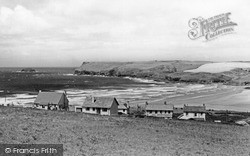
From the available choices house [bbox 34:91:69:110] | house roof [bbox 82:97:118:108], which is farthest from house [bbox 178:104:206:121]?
house [bbox 34:91:69:110]

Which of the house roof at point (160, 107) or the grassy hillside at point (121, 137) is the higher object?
the grassy hillside at point (121, 137)

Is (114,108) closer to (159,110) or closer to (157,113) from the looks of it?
(157,113)

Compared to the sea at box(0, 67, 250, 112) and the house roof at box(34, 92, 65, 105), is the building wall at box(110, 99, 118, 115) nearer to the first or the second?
the house roof at box(34, 92, 65, 105)

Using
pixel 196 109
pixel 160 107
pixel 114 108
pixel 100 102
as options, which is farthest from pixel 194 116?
pixel 100 102

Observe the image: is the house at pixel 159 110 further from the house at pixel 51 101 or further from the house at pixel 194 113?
the house at pixel 51 101

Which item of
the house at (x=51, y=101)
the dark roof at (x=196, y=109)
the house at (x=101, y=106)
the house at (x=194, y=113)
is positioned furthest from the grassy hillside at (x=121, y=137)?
the house at (x=51, y=101)

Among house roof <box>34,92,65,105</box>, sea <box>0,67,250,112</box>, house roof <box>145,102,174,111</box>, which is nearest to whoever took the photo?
house roof <box>34,92,65,105</box>

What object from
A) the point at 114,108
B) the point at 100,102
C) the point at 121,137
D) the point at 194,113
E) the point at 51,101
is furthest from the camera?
the point at 51,101

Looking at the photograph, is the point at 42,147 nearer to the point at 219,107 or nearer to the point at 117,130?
the point at 117,130
